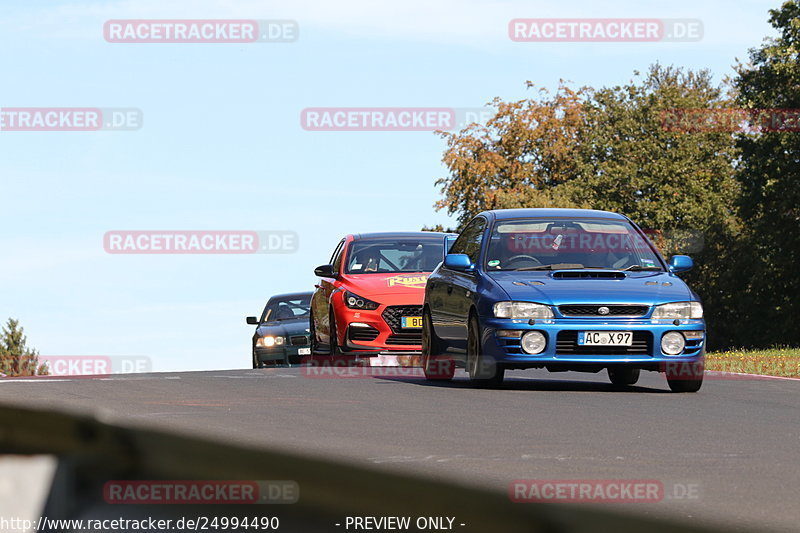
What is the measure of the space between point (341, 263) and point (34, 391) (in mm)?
7061

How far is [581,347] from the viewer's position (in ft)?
46.9

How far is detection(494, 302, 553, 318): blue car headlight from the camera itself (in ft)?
47.0

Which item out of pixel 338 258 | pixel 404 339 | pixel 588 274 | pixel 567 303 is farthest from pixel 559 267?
pixel 338 258

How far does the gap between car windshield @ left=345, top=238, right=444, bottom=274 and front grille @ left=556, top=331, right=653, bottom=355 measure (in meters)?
7.07

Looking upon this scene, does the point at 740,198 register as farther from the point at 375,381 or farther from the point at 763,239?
the point at 375,381

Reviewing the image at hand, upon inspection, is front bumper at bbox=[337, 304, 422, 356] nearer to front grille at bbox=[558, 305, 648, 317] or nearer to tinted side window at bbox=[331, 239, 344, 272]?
tinted side window at bbox=[331, 239, 344, 272]

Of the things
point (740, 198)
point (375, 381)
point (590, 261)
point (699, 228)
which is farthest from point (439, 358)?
point (699, 228)

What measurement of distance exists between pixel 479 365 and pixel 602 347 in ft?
4.53

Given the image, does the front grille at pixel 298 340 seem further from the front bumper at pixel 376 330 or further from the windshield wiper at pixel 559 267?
the windshield wiper at pixel 559 267

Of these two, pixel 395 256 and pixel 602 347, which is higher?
pixel 395 256

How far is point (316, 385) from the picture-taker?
15734mm

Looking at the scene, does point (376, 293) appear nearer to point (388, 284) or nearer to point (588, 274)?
point (388, 284)

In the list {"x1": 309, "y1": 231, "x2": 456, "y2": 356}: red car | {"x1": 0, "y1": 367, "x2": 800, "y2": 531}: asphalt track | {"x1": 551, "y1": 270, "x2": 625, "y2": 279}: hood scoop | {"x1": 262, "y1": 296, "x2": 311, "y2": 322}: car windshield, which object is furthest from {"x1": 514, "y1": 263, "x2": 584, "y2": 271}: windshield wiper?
{"x1": 262, "y1": 296, "x2": 311, "y2": 322}: car windshield

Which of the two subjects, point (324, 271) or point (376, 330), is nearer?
point (376, 330)
